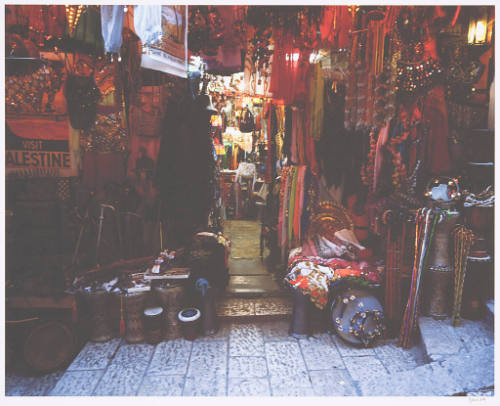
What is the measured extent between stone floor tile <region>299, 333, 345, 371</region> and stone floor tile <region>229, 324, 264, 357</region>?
579 mm

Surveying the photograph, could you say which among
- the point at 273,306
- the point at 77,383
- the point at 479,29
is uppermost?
the point at 479,29

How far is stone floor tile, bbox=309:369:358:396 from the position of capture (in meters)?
3.54

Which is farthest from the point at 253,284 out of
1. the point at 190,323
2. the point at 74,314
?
the point at 74,314

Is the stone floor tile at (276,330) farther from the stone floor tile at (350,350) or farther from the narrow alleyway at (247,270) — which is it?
the narrow alleyway at (247,270)

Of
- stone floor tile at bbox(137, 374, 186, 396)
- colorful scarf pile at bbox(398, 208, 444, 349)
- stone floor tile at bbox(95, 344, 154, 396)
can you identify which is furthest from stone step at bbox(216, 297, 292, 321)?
colorful scarf pile at bbox(398, 208, 444, 349)

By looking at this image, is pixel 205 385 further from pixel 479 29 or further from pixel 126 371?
pixel 479 29

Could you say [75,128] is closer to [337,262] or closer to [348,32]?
[348,32]

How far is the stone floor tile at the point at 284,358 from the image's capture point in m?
3.88

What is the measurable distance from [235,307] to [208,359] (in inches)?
48.8

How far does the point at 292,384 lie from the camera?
143 inches

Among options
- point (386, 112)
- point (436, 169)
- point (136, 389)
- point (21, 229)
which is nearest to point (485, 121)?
point (436, 169)

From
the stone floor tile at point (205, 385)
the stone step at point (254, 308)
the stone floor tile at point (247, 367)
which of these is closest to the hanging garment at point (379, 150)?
the stone step at point (254, 308)

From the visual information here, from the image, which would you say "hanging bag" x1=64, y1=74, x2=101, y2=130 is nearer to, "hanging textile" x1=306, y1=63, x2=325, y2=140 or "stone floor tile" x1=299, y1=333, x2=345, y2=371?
"hanging textile" x1=306, y1=63, x2=325, y2=140

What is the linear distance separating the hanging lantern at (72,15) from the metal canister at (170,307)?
11.1 ft
